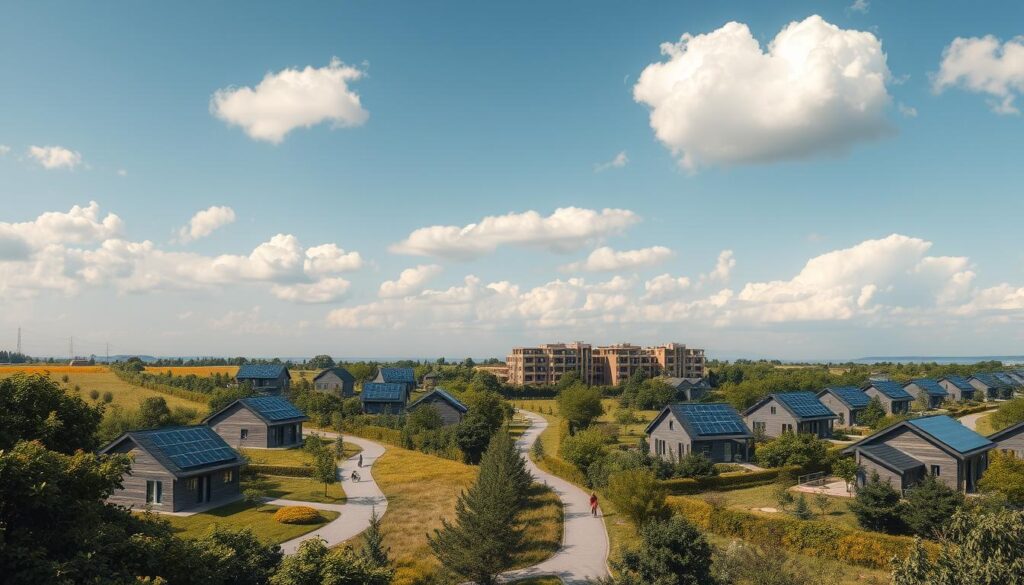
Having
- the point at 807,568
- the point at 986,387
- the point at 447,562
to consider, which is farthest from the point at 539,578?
the point at 986,387

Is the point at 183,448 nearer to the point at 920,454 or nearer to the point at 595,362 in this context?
the point at 920,454

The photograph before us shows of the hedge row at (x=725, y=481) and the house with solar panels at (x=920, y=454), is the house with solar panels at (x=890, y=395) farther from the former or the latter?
the hedge row at (x=725, y=481)

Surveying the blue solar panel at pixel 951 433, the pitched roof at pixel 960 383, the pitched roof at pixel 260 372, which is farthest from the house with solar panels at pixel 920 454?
the pitched roof at pixel 260 372

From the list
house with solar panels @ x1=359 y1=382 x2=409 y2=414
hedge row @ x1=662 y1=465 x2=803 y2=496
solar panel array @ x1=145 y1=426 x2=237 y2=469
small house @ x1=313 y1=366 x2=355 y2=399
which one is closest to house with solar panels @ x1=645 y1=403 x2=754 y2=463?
hedge row @ x1=662 y1=465 x2=803 y2=496

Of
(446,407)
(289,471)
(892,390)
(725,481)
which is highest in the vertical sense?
(892,390)

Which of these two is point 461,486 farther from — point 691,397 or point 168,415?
point 691,397

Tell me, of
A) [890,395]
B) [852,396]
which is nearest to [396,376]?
[852,396]
